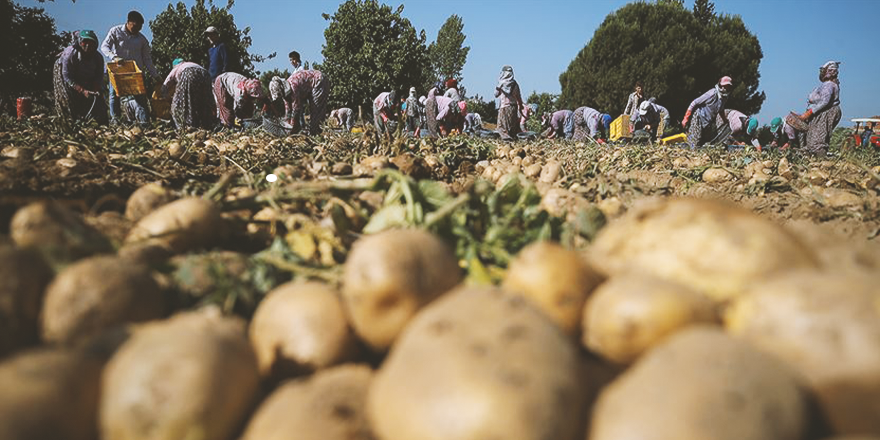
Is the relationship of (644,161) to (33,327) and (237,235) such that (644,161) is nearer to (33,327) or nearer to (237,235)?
(237,235)

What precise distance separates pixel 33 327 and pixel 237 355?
2.01 feet

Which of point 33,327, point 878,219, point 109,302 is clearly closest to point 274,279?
point 109,302

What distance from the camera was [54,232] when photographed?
5.17 feet

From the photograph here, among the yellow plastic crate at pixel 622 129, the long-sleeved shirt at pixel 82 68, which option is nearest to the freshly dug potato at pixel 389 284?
the long-sleeved shirt at pixel 82 68

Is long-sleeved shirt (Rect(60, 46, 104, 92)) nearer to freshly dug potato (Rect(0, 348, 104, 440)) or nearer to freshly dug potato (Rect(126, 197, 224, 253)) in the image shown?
freshly dug potato (Rect(126, 197, 224, 253))

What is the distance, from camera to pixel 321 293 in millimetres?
1387

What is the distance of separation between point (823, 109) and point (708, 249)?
45.2 ft

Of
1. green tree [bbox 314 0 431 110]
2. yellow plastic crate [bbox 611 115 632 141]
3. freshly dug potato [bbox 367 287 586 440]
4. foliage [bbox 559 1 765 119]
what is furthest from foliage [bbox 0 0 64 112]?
foliage [bbox 559 1 765 119]

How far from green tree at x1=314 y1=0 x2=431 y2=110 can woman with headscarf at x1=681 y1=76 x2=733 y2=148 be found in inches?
972

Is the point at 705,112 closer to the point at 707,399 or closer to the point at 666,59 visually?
the point at 707,399

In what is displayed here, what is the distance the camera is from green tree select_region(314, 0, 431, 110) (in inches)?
1409

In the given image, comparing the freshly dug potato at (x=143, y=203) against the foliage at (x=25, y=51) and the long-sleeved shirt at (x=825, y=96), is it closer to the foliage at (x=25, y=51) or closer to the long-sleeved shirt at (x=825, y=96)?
the long-sleeved shirt at (x=825, y=96)

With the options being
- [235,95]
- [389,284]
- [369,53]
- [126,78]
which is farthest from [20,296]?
[369,53]

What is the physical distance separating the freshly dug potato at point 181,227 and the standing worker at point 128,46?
9092mm
